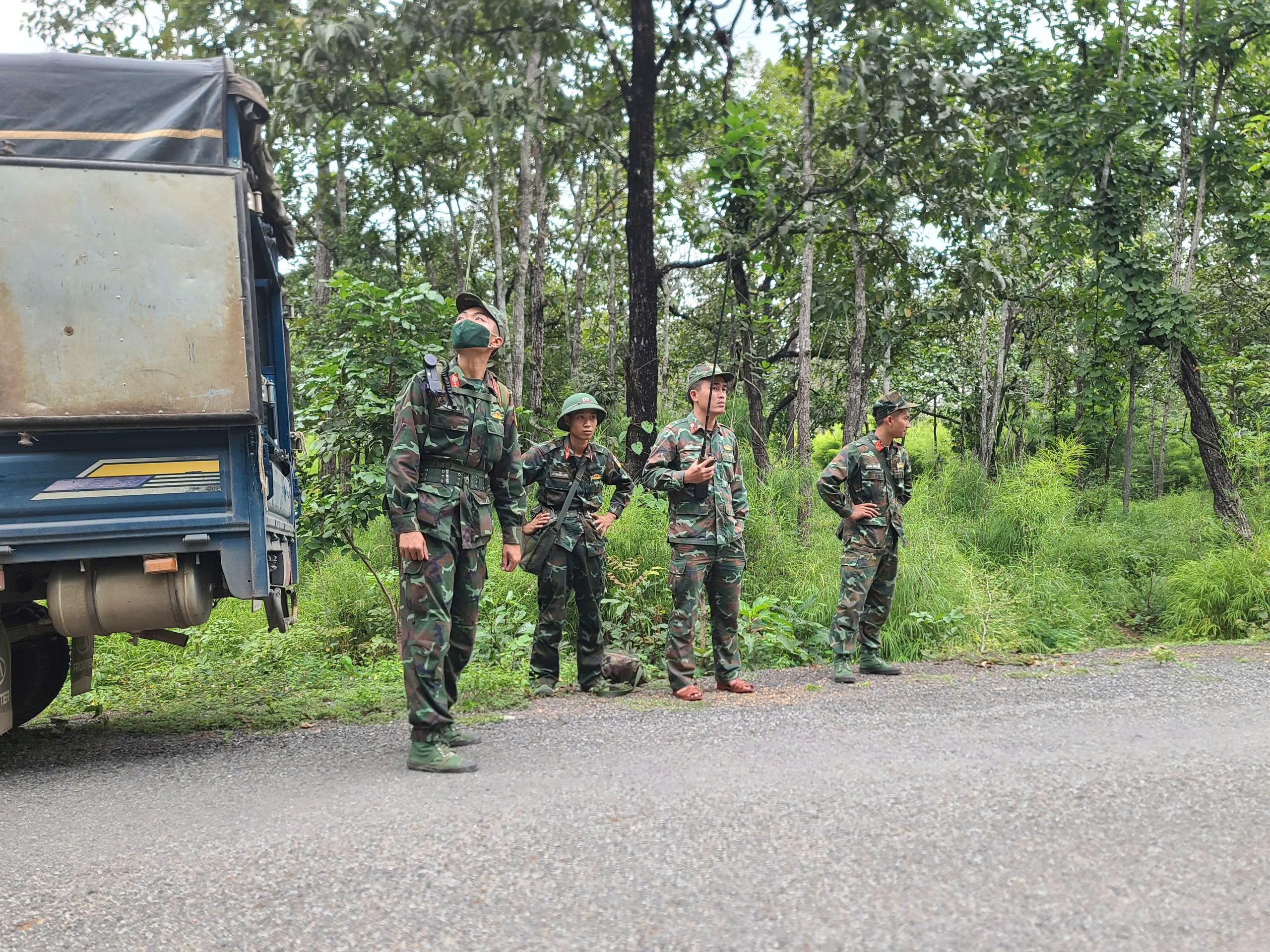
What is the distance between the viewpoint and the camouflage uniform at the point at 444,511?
4516 mm

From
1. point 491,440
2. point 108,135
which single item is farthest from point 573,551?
point 108,135

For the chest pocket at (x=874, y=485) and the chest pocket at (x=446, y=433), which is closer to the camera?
the chest pocket at (x=446, y=433)

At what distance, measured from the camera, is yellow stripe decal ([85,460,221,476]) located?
461 cm

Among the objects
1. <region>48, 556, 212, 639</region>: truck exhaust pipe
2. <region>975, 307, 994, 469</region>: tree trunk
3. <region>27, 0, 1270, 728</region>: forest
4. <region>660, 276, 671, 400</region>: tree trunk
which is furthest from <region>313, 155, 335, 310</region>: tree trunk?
<region>48, 556, 212, 639</region>: truck exhaust pipe

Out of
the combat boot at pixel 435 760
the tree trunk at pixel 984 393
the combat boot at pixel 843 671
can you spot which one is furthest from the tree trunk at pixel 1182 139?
the combat boot at pixel 435 760

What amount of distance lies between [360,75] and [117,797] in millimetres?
7833

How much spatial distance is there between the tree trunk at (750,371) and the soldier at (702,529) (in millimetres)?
4553

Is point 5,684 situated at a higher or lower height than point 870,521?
lower

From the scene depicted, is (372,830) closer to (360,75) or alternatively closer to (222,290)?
(222,290)

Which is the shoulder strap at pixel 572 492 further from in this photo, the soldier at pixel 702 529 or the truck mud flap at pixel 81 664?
the truck mud flap at pixel 81 664

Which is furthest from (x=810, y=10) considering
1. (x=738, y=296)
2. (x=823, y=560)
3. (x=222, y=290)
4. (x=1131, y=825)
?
(x=1131, y=825)

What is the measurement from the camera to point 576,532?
21.7 feet

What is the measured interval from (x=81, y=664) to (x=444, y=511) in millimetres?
2859

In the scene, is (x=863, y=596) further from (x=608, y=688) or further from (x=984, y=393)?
(x=984, y=393)
